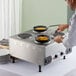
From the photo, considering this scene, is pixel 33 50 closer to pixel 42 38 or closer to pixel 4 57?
pixel 42 38

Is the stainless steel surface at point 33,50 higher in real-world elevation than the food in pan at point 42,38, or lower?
lower

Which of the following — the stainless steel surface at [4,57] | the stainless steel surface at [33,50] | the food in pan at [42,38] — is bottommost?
the stainless steel surface at [4,57]

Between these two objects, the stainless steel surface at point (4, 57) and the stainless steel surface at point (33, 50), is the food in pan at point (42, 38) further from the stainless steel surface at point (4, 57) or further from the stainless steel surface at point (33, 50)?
the stainless steel surface at point (4, 57)

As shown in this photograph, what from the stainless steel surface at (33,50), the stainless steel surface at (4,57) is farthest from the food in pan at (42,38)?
the stainless steel surface at (4,57)

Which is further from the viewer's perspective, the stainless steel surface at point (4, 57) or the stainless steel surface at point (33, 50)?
the stainless steel surface at point (4, 57)

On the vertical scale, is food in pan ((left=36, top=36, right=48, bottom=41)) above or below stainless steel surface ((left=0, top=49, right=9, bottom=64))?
above

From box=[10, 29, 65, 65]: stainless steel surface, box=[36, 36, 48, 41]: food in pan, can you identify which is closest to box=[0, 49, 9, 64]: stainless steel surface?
box=[10, 29, 65, 65]: stainless steel surface

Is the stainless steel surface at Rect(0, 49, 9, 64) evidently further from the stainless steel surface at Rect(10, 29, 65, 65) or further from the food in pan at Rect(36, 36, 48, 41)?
the food in pan at Rect(36, 36, 48, 41)

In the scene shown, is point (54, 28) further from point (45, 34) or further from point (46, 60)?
point (46, 60)

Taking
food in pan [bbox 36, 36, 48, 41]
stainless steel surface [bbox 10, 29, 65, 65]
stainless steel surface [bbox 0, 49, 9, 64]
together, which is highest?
food in pan [bbox 36, 36, 48, 41]

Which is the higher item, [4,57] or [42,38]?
[42,38]

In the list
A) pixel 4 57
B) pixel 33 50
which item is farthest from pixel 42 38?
pixel 4 57

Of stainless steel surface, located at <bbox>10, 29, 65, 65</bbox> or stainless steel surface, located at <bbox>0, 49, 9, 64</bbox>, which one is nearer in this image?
stainless steel surface, located at <bbox>10, 29, 65, 65</bbox>

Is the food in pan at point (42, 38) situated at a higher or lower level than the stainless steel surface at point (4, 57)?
higher
